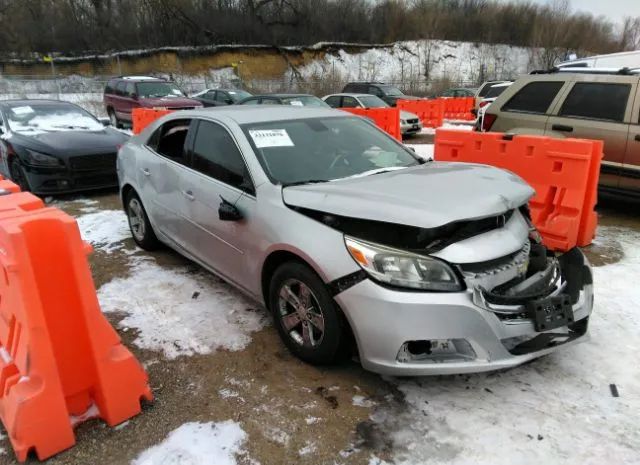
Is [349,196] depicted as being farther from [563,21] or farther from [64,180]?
[563,21]

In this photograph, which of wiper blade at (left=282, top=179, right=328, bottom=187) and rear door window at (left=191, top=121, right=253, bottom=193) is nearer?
wiper blade at (left=282, top=179, right=328, bottom=187)

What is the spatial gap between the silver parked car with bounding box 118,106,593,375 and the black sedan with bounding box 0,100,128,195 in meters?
4.56

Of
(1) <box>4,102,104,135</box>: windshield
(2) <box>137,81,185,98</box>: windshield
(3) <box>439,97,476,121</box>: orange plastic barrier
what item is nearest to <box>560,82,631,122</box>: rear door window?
(1) <box>4,102,104,135</box>: windshield

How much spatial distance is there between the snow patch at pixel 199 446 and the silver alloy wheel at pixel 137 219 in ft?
10.1

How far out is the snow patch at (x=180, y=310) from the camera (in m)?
3.46

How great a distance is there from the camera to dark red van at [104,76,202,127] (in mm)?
15516

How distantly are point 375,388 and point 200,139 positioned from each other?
2.56m

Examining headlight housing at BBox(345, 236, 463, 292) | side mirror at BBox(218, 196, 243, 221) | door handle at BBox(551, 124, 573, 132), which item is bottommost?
headlight housing at BBox(345, 236, 463, 292)

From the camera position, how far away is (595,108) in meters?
6.24

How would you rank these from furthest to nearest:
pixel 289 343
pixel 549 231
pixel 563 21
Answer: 1. pixel 563 21
2. pixel 549 231
3. pixel 289 343

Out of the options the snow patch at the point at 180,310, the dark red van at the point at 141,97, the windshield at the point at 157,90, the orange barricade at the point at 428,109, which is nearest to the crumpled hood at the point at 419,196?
the snow patch at the point at 180,310

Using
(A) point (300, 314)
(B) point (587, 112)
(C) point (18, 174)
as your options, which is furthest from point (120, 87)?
(A) point (300, 314)

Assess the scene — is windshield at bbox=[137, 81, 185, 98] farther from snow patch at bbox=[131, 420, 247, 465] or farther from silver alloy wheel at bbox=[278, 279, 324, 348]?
snow patch at bbox=[131, 420, 247, 465]

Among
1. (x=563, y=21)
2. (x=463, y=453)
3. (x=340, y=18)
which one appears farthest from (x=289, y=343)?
(x=563, y=21)
